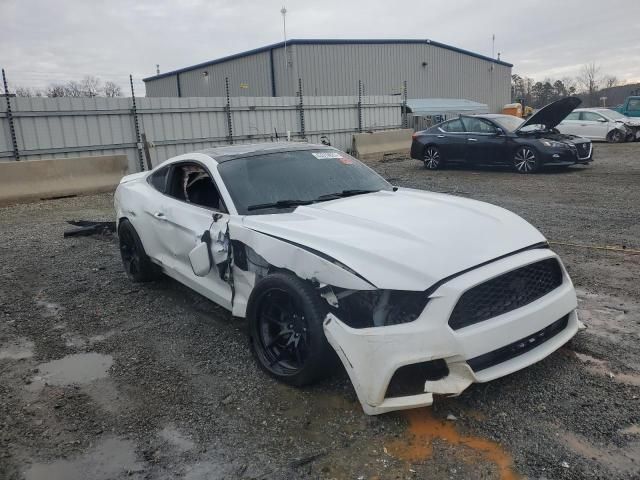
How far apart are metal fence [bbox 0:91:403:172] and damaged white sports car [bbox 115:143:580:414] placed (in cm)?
977

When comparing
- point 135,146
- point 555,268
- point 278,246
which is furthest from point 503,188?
point 135,146

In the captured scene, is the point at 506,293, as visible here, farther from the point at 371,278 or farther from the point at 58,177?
the point at 58,177

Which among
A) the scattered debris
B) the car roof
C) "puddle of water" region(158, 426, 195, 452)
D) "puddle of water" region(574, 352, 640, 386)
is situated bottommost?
"puddle of water" region(158, 426, 195, 452)

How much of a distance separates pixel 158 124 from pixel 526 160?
9603mm

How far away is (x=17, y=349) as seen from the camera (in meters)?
4.14

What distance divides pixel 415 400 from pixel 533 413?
2.28 feet

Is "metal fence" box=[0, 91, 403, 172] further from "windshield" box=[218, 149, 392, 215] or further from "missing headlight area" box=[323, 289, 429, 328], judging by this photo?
"missing headlight area" box=[323, 289, 429, 328]

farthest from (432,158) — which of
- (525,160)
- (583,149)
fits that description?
(583,149)

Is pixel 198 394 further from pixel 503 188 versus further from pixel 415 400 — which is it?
pixel 503 188

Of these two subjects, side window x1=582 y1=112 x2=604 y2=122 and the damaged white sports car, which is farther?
side window x1=582 y1=112 x2=604 y2=122

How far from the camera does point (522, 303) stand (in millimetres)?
3023

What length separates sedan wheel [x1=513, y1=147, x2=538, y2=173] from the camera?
12.5m

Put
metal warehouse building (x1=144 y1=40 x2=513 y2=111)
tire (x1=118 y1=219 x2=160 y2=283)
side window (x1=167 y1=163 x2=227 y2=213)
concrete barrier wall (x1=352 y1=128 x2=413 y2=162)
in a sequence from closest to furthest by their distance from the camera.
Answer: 1. side window (x1=167 y1=163 x2=227 y2=213)
2. tire (x1=118 y1=219 x2=160 y2=283)
3. concrete barrier wall (x1=352 y1=128 x2=413 y2=162)
4. metal warehouse building (x1=144 y1=40 x2=513 y2=111)

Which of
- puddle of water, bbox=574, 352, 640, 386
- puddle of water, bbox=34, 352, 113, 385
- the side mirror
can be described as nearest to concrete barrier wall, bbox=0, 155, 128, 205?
puddle of water, bbox=34, 352, 113, 385
